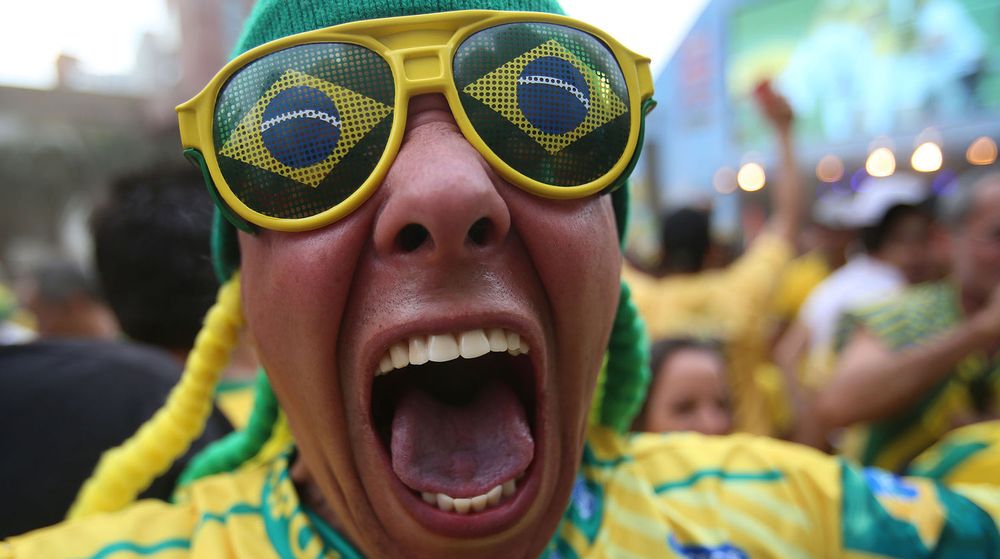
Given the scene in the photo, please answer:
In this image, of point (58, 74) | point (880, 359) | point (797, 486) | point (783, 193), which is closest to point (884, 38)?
point (783, 193)

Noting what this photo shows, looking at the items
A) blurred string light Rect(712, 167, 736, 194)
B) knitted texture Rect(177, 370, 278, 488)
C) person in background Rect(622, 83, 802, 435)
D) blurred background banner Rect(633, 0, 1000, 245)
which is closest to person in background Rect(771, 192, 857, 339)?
person in background Rect(622, 83, 802, 435)

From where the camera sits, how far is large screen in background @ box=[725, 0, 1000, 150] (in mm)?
10523

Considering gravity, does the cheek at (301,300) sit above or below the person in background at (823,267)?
above

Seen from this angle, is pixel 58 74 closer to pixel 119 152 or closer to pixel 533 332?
pixel 119 152

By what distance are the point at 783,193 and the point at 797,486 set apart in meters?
2.11

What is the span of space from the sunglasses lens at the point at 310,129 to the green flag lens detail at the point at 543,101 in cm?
13

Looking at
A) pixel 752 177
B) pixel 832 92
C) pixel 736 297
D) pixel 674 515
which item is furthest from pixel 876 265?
pixel 832 92

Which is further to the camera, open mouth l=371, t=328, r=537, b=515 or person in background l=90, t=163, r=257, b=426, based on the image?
person in background l=90, t=163, r=257, b=426

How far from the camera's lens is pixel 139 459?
1.29 meters

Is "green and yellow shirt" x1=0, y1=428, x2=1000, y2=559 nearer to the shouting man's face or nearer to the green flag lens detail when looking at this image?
the shouting man's face

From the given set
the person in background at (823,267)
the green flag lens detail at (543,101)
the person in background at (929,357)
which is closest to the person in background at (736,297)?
the person in background at (929,357)

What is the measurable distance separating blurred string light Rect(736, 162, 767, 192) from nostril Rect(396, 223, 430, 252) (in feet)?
38.5

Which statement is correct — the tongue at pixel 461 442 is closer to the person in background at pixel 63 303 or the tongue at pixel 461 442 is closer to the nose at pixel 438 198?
the nose at pixel 438 198

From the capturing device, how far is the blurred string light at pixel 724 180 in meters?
14.0
